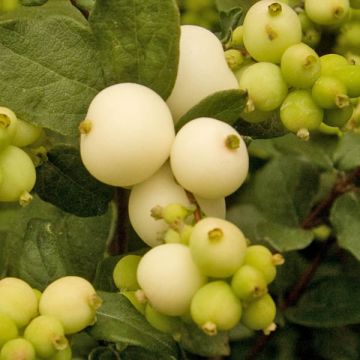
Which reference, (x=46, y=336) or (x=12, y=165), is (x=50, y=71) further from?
(x=46, y=336)

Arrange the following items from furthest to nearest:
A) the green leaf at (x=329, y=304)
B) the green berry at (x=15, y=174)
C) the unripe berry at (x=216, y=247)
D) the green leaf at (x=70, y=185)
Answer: the green leaf at (x=329, y=304)
the green leaf at (x=70, y=185)
the green berry at (x=15, y=174)
the unripe berry at (x=216, y=247)

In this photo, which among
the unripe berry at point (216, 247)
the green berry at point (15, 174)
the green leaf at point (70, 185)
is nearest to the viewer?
the unripe berry at point (216, 247)

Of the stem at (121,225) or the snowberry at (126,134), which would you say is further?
the stem at (121,225)

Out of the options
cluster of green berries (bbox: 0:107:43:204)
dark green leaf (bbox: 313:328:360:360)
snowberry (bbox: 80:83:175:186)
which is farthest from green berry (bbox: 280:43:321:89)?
dark green leaf (bbox: 313:328:360:360)

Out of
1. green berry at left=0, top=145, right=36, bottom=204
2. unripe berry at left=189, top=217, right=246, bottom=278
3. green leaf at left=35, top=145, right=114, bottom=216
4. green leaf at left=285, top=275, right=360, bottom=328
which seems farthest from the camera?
green leaf at left=285, top=275, right=360, bottom=328

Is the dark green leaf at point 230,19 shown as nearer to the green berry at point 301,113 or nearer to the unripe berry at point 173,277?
the green berry at point 301,113

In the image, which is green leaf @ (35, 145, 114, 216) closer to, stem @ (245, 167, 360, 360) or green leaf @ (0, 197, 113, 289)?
green leaf @ (0, 197, 113, 289)

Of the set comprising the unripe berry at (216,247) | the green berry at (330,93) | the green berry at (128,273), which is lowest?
the green berry at (128,273)

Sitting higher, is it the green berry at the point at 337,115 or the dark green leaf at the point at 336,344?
the green berry at the point at 337,115

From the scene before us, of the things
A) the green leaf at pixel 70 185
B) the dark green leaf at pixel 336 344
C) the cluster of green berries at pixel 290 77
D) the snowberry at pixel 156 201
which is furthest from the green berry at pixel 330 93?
the dark green leaf at pixel 336 344
